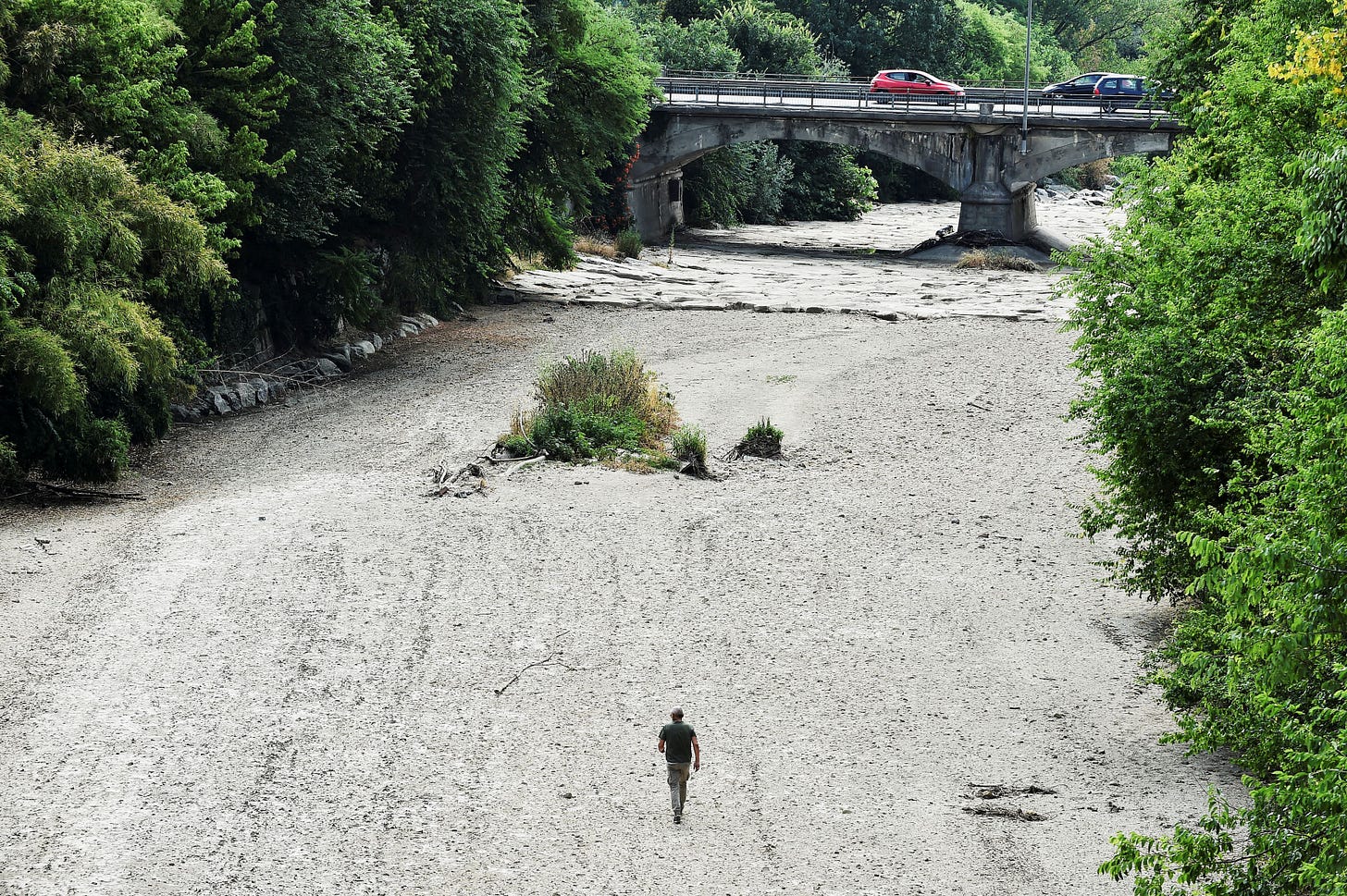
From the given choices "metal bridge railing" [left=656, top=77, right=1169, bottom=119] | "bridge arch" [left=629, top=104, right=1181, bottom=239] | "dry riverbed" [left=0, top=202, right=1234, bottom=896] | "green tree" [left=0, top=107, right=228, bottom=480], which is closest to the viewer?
"dry riverbed" [left=0, top=202, right=1234, bottom=896]

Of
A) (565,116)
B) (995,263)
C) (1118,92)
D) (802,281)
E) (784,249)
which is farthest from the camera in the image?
(1118,92)

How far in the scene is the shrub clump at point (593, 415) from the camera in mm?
22156

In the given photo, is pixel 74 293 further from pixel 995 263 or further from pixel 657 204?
pixel 657 204

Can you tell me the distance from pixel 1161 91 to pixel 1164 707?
16.4m

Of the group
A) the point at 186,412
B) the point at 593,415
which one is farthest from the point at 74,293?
the point at 593,415

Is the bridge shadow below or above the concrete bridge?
below

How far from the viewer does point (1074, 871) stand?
400 inches

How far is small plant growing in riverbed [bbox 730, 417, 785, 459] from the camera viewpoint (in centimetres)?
2289

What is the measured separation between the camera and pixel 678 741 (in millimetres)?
10742

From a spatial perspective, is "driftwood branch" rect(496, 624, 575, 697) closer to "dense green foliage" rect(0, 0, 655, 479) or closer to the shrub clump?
the shrub clump

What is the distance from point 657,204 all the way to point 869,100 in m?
9.94

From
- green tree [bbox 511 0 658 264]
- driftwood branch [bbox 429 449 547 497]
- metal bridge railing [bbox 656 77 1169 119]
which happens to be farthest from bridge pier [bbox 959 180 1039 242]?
driftwood branch [bbox 429 449 547 497]

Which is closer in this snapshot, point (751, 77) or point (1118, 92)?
point (1118, 92)

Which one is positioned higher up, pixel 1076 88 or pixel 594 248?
pixel 1076 88
